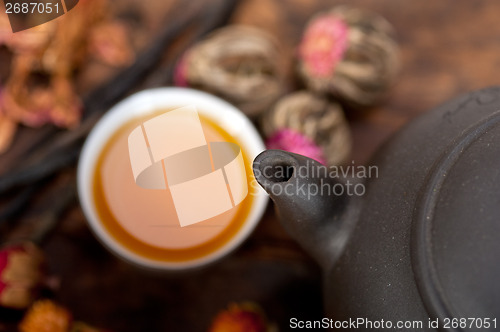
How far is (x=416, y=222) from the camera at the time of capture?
1.48 feet

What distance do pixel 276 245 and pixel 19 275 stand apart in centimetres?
41

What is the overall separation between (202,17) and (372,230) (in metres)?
0.60

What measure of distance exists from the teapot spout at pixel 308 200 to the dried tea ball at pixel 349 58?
0.36 metres

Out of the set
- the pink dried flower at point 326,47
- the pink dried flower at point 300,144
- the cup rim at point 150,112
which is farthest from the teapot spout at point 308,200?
the pink dried flower at point 326,47

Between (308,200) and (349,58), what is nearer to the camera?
(308,200)

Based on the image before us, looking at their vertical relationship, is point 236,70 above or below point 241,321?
above

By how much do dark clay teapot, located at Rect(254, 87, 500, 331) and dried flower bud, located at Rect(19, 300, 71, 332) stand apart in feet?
1.38

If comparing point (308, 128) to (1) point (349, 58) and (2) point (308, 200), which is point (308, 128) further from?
→ (2) point (308, 200)

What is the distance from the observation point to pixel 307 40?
0.87 meters

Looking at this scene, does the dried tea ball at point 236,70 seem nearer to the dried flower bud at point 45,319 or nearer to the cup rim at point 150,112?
the cup rim at point 150,112

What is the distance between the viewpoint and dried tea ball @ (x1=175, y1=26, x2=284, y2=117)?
83 cm

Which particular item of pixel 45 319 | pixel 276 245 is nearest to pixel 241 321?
pixel 276 245

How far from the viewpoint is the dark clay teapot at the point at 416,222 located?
1.37 ft

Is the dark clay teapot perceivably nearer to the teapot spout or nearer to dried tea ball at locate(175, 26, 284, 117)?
the teapot spout
